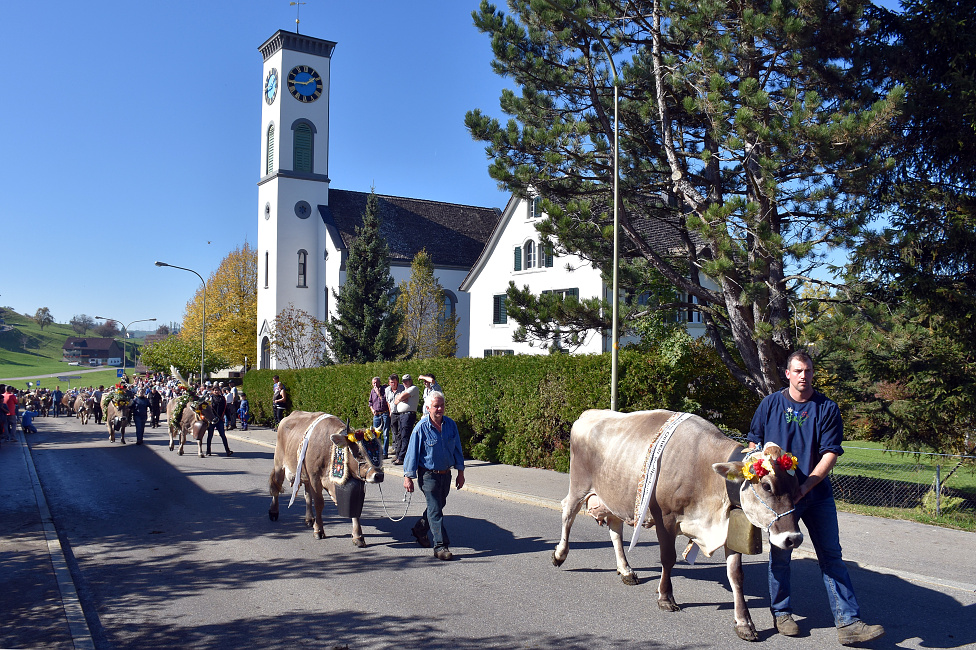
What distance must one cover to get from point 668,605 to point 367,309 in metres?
36.0

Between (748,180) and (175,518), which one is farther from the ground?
(748,180)

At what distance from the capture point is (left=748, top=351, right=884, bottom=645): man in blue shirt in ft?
18.1

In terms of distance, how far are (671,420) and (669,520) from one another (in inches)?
34.8

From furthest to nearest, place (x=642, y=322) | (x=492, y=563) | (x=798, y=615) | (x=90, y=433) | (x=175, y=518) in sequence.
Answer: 1. (x=90, y=433)
2. (x=642, y=322)
3. (x=175, y=518)
4. (x=492, y=563)
5. (x=798, y=615)

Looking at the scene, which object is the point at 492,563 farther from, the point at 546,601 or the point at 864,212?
the point at 864,212

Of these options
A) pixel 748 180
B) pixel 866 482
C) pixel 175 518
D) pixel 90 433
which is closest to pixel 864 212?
pixel 748 180

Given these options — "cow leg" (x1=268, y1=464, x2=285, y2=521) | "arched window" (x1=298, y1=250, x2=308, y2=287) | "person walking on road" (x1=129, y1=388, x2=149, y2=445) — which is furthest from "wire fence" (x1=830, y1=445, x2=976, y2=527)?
"arched window" (x1=298, y1=250, x2=308, y2=287)

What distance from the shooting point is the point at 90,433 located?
2933 cm

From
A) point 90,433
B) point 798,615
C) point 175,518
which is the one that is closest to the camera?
point 798,615

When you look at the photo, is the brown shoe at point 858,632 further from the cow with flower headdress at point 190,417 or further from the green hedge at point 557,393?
the cow with flower headdress at point 190,417

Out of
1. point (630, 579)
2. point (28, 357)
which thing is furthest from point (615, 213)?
point (28, 357)

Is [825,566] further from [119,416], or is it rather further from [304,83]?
[304,83]

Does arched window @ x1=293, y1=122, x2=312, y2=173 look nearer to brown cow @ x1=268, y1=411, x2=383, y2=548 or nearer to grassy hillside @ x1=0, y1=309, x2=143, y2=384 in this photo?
brown cow @ x1=268, y1=411, x2=383, y2=548

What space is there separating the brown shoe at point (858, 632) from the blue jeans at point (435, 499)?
411 centimetres
